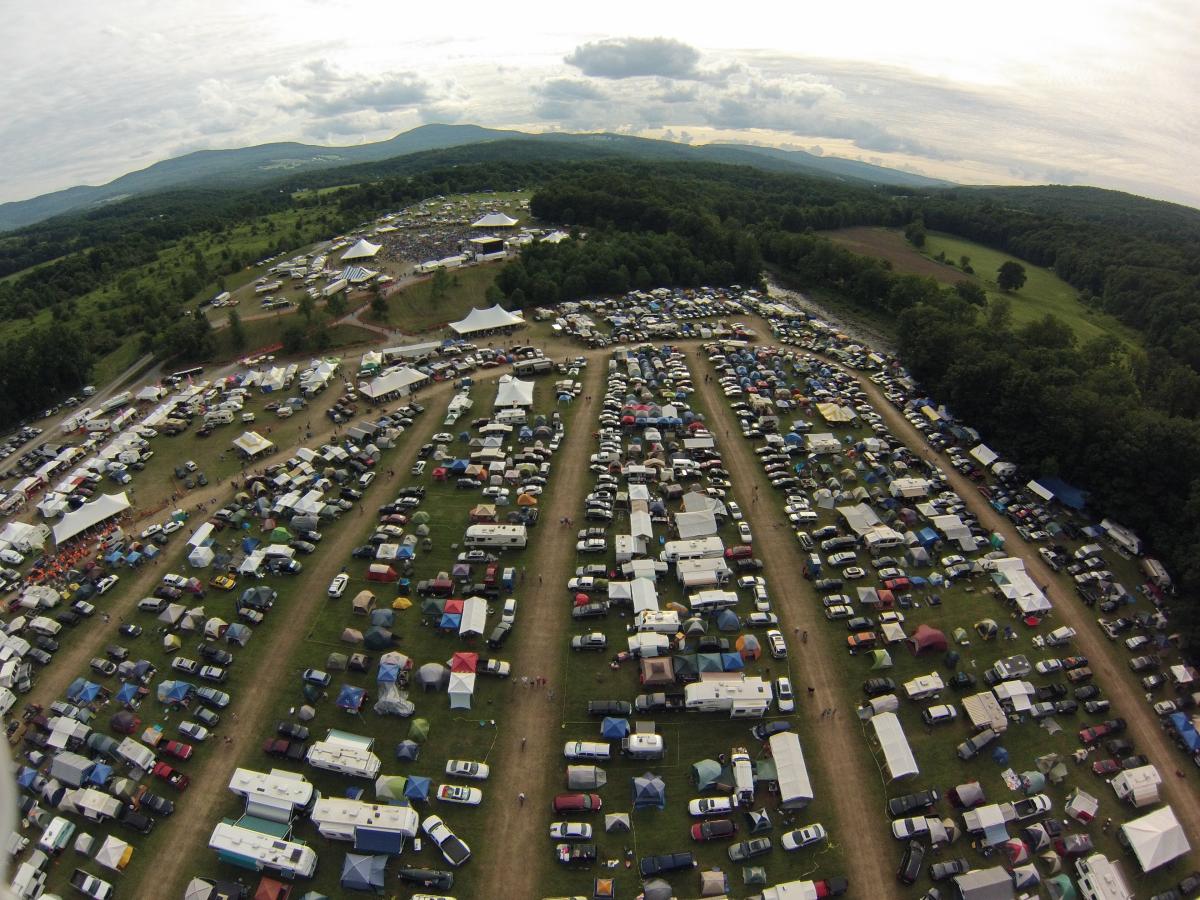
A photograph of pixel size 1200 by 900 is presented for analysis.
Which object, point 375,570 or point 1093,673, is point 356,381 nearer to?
point 375,570

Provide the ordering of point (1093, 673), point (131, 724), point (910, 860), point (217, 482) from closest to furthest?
1. point (910, 860)
2. point (131, 724)
3. point (1093, 673)
4. point (217, 482)

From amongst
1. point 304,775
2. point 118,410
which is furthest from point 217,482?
point 304,775

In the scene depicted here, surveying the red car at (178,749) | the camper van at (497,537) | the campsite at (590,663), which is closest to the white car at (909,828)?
the campsite at (590,663)

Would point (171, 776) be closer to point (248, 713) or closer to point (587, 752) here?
point (248, 713)

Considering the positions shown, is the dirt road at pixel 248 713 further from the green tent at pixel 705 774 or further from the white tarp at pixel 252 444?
the green tent at pixel 705 774

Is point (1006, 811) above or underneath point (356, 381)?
underneath

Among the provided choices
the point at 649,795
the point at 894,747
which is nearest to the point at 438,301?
the point at 649,795
